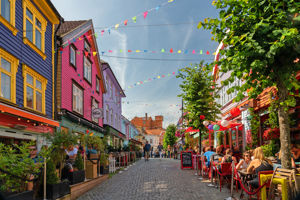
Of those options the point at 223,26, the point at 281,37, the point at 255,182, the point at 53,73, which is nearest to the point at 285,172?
the point at 255,182

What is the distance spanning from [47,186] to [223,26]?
5399mm

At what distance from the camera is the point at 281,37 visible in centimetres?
510

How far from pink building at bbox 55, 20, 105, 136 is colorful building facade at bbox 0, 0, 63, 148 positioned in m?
1.00

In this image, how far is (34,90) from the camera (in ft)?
41.0

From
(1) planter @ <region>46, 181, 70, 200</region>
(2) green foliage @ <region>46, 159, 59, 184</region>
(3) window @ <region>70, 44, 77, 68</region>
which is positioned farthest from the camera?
(3) window @ <region>70, 44, 77, 68</region>

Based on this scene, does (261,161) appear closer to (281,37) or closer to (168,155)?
(281,37)

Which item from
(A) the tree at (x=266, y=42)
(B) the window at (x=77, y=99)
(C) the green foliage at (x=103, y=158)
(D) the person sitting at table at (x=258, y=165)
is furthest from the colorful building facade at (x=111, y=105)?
(A) the tree at (x=266, y=42)

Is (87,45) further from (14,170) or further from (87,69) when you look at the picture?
(14,170)

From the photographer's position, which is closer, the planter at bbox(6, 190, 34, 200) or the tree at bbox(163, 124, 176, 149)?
the planter at bbox(6, 190, 34, 200)

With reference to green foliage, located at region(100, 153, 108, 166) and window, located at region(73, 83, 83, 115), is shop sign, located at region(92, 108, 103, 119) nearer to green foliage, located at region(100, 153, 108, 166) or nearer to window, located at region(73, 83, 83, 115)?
window, located at region(73, 83, 83, 115)

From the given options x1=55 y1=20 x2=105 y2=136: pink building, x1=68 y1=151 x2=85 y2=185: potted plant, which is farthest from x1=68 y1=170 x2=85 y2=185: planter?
x1=55 y1=20 x2=105 y2=136: pink building

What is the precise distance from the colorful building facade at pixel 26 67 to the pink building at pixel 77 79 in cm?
100

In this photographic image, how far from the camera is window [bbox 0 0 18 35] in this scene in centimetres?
997

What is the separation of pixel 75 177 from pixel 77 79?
33.7 ft
